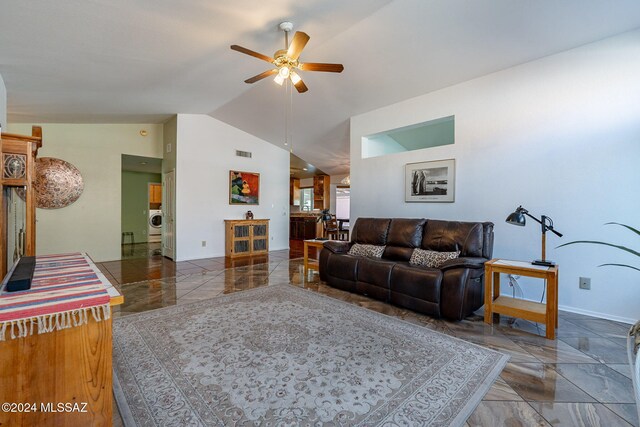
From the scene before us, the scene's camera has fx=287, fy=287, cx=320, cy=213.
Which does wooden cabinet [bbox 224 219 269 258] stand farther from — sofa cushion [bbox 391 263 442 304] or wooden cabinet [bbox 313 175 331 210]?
sofa cushion [bbox 391 263 442 304]

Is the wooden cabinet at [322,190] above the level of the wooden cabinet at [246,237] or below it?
above

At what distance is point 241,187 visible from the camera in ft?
22.1

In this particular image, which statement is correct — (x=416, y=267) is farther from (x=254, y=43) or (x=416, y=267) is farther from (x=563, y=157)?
(x=254, y=43)

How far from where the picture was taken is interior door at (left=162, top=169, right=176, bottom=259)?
19.2 feet

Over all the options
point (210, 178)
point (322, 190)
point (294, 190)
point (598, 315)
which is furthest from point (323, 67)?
point (294, 190)

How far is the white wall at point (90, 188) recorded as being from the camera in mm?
5191

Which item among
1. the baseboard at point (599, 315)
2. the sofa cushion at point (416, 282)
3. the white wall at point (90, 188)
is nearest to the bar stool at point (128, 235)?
the white wall at point (90, 188)

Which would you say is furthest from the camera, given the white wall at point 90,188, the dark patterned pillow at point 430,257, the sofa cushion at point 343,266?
the white wall at point 90,188

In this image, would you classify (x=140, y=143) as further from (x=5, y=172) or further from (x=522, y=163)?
(x=522, y=163)

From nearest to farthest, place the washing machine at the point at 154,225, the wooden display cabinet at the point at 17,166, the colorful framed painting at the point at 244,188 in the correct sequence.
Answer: the wooden display cabinet at the point at 17,166 < the colorful framed painting at the point at 244,188 < the washing machine at the point at 154,225

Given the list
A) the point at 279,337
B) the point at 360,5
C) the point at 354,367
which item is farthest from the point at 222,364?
the point at 360,5

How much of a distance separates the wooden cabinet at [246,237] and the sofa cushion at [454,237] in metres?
4.18

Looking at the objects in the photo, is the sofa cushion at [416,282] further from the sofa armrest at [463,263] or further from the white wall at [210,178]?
the white wall at [210,178]

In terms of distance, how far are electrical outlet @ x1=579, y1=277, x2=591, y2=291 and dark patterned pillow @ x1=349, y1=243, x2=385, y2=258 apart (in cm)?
211
